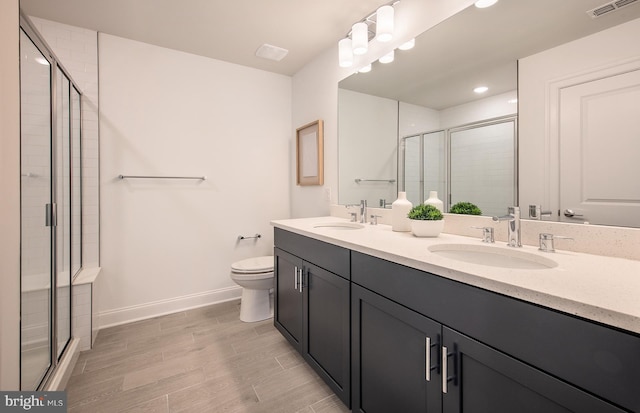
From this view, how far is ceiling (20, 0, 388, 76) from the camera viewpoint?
1.89 m

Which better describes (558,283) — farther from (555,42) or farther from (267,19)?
(267,19)

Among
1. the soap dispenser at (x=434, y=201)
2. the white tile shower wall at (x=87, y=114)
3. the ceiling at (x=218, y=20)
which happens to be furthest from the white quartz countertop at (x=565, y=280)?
the white tile shower wall at (x=87, y=114)

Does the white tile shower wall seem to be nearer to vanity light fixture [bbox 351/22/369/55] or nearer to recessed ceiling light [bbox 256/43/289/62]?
recessed ceiling light [bbox 256/43/289/62]

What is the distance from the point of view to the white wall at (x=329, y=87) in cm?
165

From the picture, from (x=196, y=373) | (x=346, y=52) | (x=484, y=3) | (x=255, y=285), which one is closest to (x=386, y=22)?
(x=346, y=52)

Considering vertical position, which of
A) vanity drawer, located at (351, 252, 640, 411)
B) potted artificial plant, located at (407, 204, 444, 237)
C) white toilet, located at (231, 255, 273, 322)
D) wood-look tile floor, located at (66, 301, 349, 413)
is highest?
potted artificial plant, located at (407, 204, 444, 237)

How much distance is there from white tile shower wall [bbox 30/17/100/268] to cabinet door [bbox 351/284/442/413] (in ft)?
6.97

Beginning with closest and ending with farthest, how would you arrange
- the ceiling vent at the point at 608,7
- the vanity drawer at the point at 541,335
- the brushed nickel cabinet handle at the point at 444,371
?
1. the vanity drawer at the point at 541,335
2. the brushed nickel cabinet handle at the point at 444,371
3. the ceiling vent at the point at 608,7

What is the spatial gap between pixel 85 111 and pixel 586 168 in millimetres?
3050

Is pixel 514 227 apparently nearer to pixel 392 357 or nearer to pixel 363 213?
pixel 392 357

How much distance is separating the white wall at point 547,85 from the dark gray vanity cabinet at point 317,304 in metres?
0.85

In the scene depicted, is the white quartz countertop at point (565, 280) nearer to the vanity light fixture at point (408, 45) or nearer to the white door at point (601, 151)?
the white door at point (601, 151)

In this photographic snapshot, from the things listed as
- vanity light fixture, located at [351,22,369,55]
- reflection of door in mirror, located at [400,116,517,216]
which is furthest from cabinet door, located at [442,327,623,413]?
vanity light fixture, located at [351,22,369,55]

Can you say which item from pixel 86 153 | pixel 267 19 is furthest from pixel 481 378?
pixel 86 153
